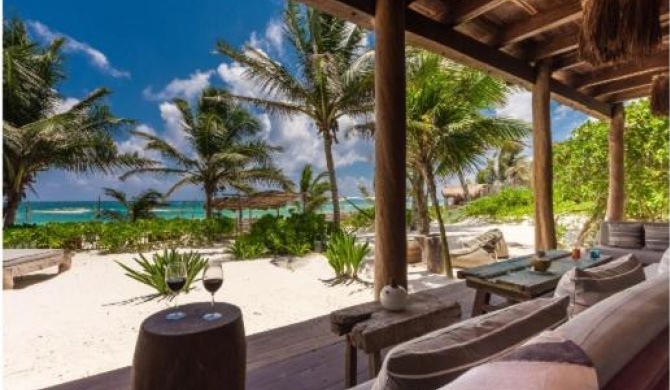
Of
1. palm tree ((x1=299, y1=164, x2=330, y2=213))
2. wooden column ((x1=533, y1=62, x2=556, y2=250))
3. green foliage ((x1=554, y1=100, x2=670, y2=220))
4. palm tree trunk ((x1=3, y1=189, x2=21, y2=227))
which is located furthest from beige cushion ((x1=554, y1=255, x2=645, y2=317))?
palm tree trunk ((x1=3, y1=189, x2=21, y2=227))

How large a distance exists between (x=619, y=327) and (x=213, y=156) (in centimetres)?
1402

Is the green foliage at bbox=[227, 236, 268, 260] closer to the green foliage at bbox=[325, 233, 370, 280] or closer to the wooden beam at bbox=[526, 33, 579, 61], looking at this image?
the green foliage at bbox=[325, 233, 370, 280]

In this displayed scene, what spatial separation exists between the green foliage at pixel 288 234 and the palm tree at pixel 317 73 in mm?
678

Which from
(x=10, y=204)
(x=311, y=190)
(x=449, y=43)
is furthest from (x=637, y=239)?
(x=10, y=204)

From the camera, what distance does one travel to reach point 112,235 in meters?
10.7

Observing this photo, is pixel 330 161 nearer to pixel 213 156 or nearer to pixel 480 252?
pixel 480 252

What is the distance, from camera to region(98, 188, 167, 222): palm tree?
46.0 ft

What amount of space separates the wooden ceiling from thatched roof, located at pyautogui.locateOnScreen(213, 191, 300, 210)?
34.3ft

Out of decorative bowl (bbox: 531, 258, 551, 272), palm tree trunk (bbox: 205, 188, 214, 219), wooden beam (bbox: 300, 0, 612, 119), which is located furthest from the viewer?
palm tree trunk (bbox: 205, 188, 214, 219)

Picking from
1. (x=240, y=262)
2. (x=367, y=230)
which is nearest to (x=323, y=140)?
(x=240, y=262)

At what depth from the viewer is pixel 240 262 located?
870 cm

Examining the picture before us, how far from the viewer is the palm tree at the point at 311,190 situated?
13295mm

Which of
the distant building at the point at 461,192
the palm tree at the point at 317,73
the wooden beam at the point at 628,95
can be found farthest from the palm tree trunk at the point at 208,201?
the distant building at the point at 461,192

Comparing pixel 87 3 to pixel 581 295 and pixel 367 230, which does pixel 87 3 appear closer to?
pixel 367 230
